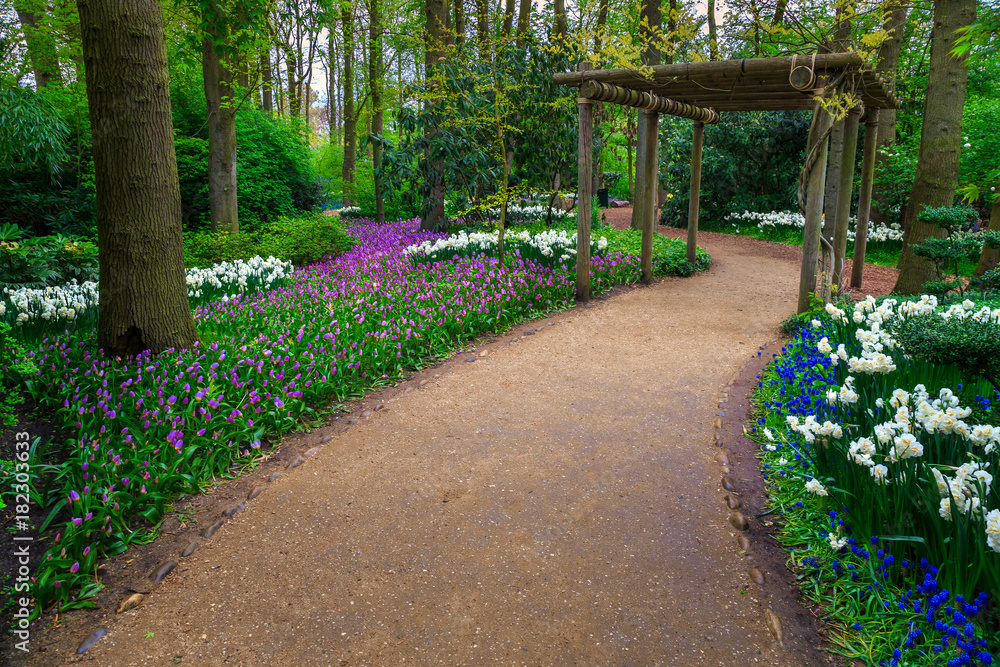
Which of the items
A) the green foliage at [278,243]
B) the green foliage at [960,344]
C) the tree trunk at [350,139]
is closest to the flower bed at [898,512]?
the green foliage at [960,344]

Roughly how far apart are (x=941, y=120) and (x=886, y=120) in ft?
19.0

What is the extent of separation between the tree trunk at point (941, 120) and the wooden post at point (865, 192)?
110 cm

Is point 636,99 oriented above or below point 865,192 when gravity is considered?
above

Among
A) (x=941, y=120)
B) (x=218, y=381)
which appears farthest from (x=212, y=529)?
(x=941, y=120)

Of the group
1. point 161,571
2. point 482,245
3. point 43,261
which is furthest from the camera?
point 482,245

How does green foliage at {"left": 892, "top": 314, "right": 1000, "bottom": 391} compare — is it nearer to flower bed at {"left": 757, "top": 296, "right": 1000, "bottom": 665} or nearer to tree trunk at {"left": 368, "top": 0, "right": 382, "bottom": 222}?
flower bed at {"left": 757, "top": 296, "right": 1000, "bottom": 665}

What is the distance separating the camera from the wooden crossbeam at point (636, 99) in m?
6.65

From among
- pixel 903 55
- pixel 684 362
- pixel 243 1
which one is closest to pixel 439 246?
pixel 243 1

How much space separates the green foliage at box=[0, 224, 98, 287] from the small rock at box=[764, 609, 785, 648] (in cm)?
676

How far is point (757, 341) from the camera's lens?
595 cm

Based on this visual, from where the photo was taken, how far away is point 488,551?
2.83 meters

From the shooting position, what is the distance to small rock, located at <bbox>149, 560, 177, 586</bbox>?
264cm

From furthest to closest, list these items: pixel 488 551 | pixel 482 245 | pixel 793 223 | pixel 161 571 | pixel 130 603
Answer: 1. pixel 793 223
2. pixel 482 245
3. pixel 488 551
4. pixel 161 571
5. pixel 130 603

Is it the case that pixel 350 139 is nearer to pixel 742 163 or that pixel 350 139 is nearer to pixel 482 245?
pixel 742 163
